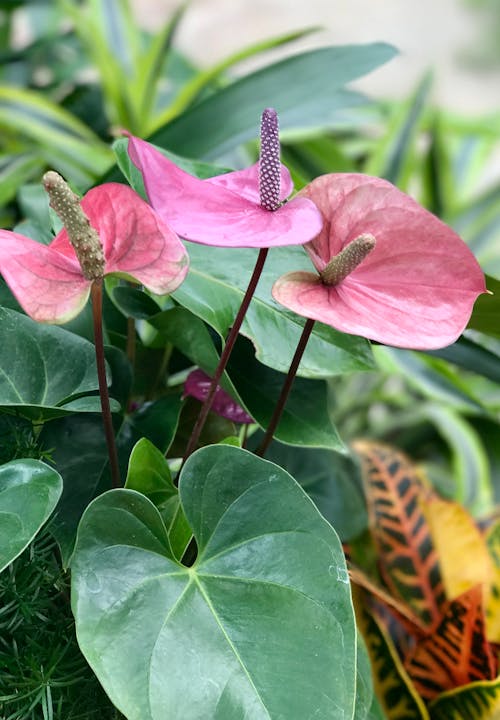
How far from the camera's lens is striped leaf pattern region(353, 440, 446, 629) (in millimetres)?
662

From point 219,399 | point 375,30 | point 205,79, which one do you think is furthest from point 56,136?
point 375,30

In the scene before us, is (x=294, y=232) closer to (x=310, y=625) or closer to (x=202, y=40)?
A: (x=310, y=625)

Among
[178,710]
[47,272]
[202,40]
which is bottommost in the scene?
[202,40]

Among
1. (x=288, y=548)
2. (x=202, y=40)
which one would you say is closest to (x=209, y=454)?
(x=288, y=548)

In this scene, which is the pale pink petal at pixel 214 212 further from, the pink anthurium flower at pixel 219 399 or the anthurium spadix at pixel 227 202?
the pink anthurium flower at pixel 219 399

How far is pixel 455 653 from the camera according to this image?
1.85 feet

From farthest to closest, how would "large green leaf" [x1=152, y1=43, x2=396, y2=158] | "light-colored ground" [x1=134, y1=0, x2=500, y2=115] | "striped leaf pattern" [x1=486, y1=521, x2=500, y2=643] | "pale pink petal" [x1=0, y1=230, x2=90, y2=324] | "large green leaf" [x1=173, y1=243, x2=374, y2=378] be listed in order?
"light-colored ground" [x1=134, y1=0, x2=500, y2=115] → "large green leaf" [x1=152, y1=43, x2=396, y2=158] → "striped leaf pattern" [x1=486, y1=521, x2=500, y2=643] → "large green leaf" [x1=173, y1=243, x2=374, y2=378] → "pale pink petal" [x1=0, y1=230, x2=90, y2=324]

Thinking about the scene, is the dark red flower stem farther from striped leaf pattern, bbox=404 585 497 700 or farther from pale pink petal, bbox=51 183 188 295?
striped leaf pattern, bbox=404 585 497 700

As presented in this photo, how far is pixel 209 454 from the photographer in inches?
15.5

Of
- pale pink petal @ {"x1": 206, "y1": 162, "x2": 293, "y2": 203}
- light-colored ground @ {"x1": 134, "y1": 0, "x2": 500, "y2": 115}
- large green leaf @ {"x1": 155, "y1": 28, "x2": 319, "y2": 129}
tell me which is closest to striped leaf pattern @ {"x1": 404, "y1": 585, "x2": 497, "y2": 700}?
pale pink petal @ {"x1": 206, "y1": 162, "x2": 293, "y2": 203}

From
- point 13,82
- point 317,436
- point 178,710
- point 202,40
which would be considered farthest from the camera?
point 202,40

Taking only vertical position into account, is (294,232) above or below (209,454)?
above

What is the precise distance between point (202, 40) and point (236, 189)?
2.74 meters

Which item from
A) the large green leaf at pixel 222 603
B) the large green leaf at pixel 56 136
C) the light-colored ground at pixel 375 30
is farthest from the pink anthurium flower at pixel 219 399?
the light-colored ground at pixel 375 30
